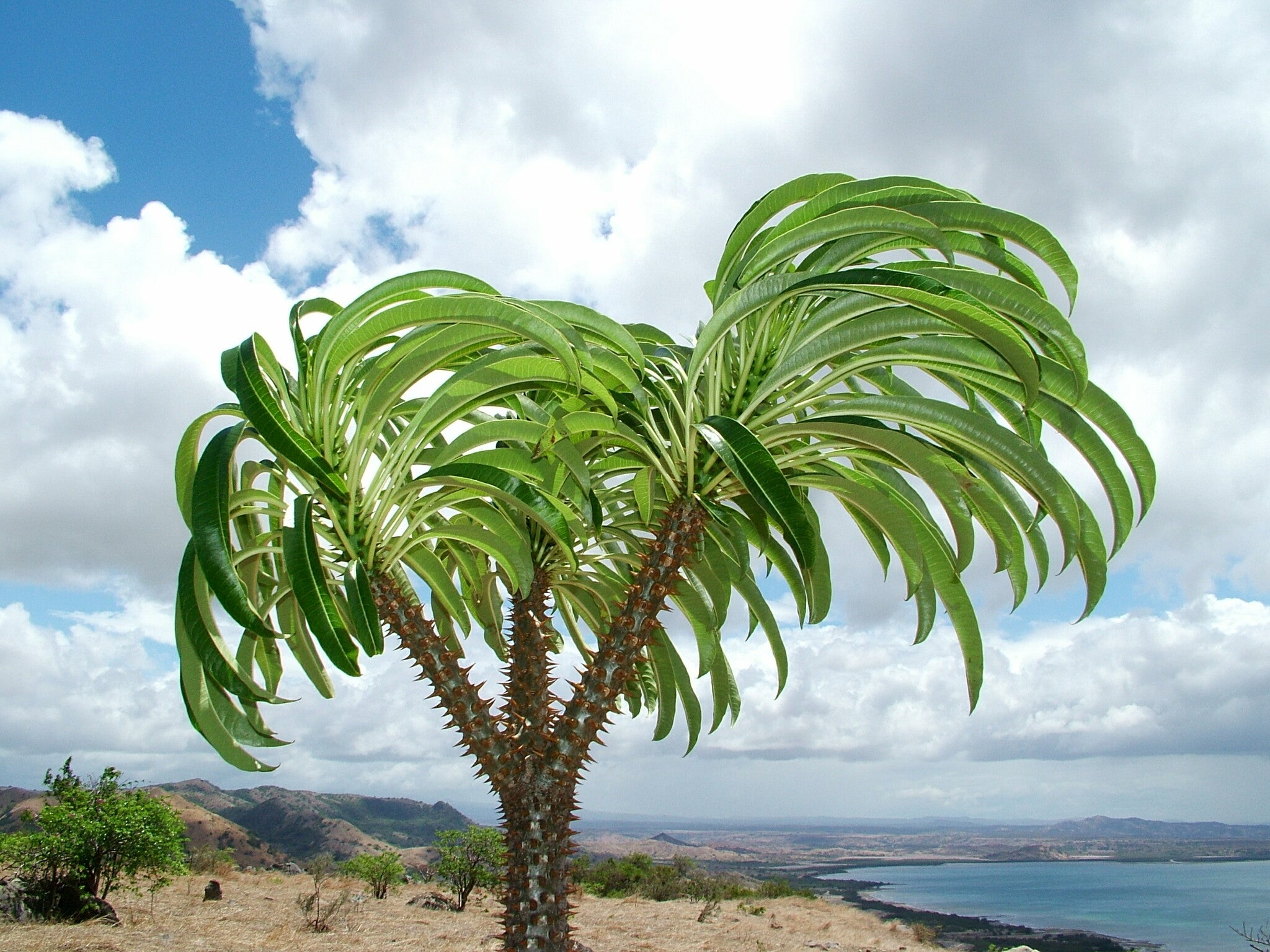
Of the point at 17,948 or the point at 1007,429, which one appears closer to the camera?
the point at 1007,429

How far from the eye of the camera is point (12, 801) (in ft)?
105

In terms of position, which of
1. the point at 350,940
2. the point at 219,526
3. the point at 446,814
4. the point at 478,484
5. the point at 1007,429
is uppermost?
the point at 1007,429

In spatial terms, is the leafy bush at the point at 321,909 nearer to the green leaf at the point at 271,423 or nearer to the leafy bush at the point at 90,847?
the leafy bush at the point at 90,847

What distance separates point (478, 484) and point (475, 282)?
1271 mm

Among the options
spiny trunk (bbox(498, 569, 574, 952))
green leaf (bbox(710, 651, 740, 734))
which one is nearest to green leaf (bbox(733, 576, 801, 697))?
green leaf (bbox(710, 651, 740, 734))

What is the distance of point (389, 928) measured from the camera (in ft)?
38.8

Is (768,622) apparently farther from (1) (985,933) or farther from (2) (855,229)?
(1) (985,933)

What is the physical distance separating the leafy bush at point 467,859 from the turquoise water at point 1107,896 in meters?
11.4

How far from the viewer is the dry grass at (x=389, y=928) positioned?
31.6ft

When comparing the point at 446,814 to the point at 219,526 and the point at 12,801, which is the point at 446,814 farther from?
the point at 219,526

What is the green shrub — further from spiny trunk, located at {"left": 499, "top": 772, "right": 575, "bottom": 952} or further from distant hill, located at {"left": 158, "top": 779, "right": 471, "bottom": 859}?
spiny trunk, located at {"left": 499, "top": 772, "right": 575, "bottom": 952}

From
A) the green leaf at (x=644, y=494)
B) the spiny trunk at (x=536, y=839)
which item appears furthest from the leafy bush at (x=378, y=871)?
the green leaf at (x=644, y=494)

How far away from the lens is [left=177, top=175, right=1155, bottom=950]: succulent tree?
4410 millimetres

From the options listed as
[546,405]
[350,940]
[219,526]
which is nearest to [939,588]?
[546,405]
